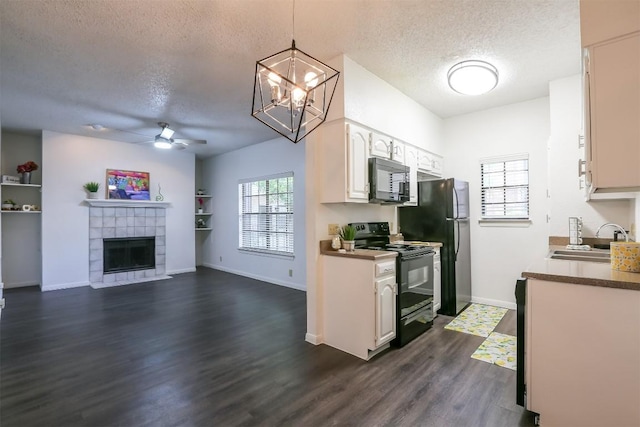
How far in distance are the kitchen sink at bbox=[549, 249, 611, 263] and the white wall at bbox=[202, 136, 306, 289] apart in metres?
3.66

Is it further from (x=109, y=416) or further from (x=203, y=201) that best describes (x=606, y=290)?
(x=203, y=201)

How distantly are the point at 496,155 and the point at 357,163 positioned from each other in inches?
101

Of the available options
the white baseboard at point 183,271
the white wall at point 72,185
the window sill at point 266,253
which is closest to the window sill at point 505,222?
the window sill at point 266,253

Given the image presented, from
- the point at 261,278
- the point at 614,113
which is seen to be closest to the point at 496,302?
the point at 614,113

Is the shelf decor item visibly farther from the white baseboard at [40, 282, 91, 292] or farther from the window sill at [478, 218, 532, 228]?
the window sill at [478, 218, 532, 228]

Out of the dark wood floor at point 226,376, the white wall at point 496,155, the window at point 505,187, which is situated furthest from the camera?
the window at point 505,187

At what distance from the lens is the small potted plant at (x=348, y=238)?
312cm

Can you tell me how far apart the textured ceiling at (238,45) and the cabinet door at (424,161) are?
2.28 ft

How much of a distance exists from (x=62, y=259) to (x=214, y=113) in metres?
4.15

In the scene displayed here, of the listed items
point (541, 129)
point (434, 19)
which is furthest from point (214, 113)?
point (541, 129)

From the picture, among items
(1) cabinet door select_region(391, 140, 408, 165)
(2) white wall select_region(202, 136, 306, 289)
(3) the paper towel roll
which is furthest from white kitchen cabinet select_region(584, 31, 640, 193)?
(2) white wall select_region(202, 136, 306, 289)

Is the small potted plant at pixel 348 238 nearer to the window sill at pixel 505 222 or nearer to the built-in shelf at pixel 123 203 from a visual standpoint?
the window sill at pixel 505 222

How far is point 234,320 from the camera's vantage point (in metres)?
3.86

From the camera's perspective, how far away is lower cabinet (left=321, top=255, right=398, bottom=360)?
2.75m
